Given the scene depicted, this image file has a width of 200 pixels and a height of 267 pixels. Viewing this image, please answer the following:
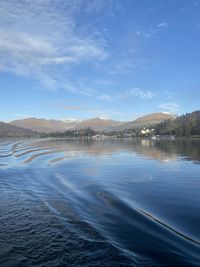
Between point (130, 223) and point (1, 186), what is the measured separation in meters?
14.1

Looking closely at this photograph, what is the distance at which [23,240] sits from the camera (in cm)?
1143

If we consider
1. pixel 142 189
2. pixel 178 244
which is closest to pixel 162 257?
pixel 178 244

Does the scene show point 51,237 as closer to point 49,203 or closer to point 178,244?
point 178,244

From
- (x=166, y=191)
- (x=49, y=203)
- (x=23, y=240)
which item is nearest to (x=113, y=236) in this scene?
(x=23, y=240)

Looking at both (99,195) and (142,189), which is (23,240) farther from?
(142,189)

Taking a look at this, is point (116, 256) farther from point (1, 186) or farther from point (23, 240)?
point (1, 186)

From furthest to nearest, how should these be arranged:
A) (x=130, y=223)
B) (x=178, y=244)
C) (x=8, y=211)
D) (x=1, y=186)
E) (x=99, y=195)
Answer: (x=1, y=186) → (x=99, y=195) → (x=8, y=211) → (x=130, y=223) → (x=178, y=244)

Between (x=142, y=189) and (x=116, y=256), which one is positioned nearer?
(x=116, y=256)

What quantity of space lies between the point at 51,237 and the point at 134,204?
719 centimetres

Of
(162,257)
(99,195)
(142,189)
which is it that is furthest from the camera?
(142,189)

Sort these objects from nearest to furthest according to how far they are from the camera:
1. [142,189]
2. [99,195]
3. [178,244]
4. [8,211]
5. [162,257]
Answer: [162,257]
[178,244]
[8,211]
[99,195]
[142,189]

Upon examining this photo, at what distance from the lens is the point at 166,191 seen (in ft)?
71.0

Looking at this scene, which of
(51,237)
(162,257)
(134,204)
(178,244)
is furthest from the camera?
(134,204)

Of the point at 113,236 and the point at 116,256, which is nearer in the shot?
the point at 116,256
